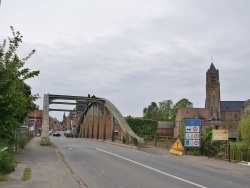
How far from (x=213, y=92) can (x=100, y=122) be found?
303 ft

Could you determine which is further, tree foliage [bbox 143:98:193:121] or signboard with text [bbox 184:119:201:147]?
tree foliage [bbox 143:98:193:121]

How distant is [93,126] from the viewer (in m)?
67.8

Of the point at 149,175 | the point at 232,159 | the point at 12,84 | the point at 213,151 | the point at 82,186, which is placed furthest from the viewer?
the point at 213,151

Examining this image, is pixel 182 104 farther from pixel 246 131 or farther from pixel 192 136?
pixel 192 136

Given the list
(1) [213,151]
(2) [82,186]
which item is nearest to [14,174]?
(2) [82,186]

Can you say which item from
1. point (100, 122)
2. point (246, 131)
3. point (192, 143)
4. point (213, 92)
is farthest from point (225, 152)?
point (213, 92)

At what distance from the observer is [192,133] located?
1183 inches

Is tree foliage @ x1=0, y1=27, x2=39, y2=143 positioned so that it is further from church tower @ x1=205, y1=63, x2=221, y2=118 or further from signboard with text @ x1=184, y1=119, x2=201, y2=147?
church tower @ x1=205, y1=63, x2=221, y2=118

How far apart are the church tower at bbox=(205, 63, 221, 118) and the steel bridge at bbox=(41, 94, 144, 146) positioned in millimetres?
71616

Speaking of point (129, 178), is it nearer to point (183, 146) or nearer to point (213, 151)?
point (213, 151)

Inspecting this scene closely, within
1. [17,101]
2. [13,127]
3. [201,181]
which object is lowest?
[201,181]

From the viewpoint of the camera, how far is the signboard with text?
97.6 ft

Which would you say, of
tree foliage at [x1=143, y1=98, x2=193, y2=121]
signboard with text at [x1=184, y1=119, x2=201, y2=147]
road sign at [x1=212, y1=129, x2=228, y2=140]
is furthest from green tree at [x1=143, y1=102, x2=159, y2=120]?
road sign at [x1=212, y1=129, x2=228, y2=140]

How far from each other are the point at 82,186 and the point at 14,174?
328 centimetres
